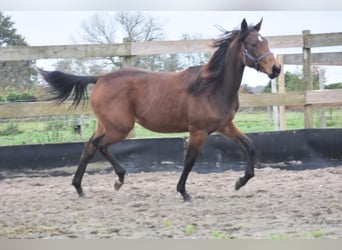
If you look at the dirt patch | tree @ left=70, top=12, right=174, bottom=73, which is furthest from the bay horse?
tree @ left=70, top=12, right=174, bottom=73

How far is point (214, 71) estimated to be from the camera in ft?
11.7

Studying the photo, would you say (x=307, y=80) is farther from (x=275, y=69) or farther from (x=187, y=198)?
(x=187, y=198)

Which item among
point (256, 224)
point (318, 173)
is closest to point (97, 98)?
point (256, 224)

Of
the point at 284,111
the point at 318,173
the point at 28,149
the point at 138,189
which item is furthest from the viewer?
the point at 284,111

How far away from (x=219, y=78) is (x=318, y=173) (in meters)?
1.31

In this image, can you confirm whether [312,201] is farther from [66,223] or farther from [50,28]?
[50,28]

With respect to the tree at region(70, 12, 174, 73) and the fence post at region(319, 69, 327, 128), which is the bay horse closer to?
the tree at region(70, 12, 174, 73)

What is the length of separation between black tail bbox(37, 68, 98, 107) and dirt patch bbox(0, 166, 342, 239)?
0.75 meters

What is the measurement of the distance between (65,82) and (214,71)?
1.16m

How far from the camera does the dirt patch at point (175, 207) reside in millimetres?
2730

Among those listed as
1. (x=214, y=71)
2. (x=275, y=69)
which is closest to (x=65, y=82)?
(x=214, y=71)

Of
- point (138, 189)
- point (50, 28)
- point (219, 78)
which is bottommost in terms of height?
point (138, 189)

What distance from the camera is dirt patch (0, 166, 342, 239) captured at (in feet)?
8.96

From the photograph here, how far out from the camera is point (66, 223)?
9.69 ft
